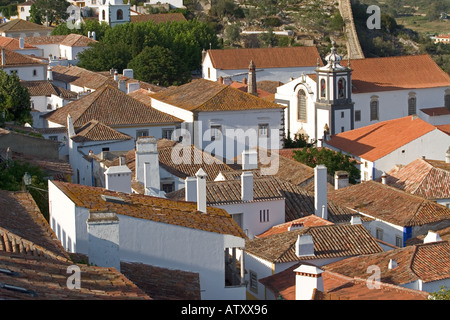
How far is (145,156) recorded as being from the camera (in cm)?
2433

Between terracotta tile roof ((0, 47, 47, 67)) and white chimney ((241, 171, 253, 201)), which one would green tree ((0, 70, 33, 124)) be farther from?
white chimney ((241, 171, 253, 201))

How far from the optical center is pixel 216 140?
4197 centimetres

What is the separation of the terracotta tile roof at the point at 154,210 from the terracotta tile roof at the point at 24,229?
659 millimetres

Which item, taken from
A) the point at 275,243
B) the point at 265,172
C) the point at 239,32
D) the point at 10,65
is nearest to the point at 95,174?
the point at 265,172

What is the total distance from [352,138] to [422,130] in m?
6.52

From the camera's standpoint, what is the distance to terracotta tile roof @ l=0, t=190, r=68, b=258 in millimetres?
13234

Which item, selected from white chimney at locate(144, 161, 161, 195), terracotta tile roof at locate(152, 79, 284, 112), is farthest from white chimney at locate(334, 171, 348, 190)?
white chimney at locate(144, 161, 161, 195)

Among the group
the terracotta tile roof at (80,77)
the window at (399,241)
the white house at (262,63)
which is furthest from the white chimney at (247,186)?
the white house at (262,63)

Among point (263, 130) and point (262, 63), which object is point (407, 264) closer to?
point (263, 130)

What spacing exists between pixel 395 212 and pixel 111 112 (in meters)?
14.7

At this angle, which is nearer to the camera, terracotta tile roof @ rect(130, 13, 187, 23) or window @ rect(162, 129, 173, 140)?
window @ rect(162, 129, 173, 140)

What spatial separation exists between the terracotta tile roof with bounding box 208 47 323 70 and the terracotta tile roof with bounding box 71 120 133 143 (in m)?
36.4
